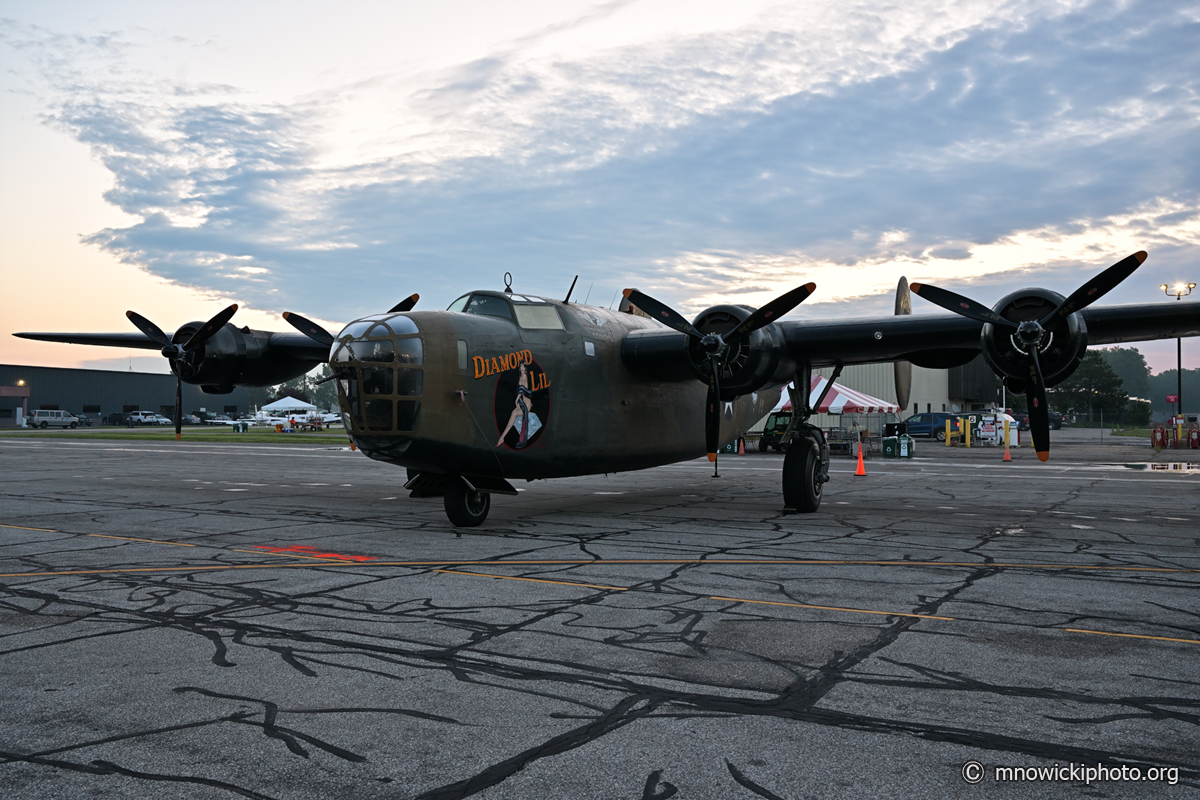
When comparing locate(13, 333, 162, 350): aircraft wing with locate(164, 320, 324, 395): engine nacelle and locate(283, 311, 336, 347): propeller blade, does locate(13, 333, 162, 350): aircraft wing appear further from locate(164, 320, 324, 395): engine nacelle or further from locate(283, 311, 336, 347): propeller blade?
locate(283, 311, 336, 347): propeller blade

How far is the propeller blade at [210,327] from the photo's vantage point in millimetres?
17875

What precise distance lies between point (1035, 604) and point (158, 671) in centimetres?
772

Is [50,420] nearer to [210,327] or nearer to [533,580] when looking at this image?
[210,327]

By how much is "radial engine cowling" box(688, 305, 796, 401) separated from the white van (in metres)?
83.1

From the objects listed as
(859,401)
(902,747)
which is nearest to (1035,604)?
(902,747)

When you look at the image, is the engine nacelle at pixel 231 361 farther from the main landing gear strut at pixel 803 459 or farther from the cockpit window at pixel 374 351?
the main landing gear strut at pixel 803 459

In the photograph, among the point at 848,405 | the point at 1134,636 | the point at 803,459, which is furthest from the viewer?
the point at 848,405

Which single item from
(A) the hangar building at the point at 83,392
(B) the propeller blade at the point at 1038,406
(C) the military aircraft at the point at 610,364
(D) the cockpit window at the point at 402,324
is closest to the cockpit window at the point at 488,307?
(C) the military aircraft at the point at 610,364

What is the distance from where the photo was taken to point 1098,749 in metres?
4.50

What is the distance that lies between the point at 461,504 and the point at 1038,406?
32.1 ft

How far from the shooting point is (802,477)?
16062mm

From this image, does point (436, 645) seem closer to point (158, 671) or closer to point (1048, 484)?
point (158, 671)

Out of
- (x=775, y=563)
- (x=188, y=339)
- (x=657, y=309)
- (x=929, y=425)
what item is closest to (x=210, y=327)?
(x=188, y=339)

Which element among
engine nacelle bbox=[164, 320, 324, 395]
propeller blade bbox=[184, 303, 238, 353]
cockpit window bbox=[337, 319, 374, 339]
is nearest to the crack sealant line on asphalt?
cockpit window bbox=[337, 319, 374, 339]
